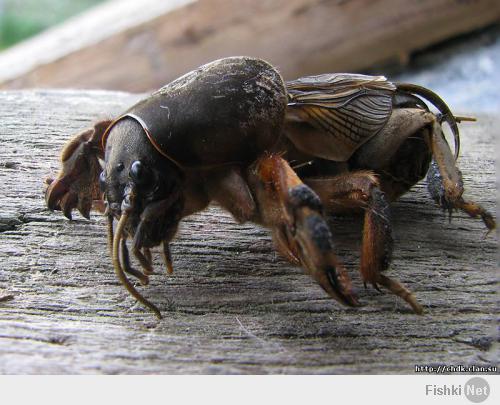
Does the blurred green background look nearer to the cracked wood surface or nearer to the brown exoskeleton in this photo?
the cracked wood surface

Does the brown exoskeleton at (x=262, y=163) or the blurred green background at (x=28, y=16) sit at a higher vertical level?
the blurred green background at (x=28, y=16)

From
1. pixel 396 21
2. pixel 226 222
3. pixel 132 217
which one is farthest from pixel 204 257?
pixel 396 21

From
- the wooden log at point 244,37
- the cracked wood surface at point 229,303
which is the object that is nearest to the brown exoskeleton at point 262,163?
the cracked wood surface at point 229,303

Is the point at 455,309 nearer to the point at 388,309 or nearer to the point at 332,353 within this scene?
the point at 388,309
